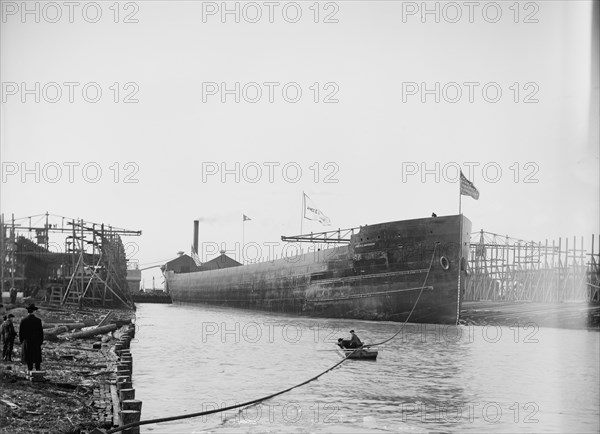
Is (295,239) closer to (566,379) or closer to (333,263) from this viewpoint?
(333,263)

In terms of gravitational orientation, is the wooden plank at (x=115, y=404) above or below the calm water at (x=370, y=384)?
above

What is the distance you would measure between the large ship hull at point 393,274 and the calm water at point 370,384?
138 inches

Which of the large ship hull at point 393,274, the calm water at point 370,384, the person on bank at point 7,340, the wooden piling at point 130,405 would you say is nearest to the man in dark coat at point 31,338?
the person on bank at point 7,340

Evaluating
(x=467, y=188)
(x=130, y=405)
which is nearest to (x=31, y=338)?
(x=130, y=405)

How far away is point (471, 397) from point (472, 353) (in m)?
9.91

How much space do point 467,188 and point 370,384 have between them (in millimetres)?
16788

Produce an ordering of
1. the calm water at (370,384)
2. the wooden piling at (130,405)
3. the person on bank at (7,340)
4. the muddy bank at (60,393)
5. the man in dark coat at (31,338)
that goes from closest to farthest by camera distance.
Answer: the muddy bank at (60,393) < the wooden piling at (130,405) < the man in dark coat at (31,338) < the calm water at (370,384) < the person on bank at (7,340)

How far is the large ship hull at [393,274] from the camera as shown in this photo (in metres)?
32.5

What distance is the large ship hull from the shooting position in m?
32.5

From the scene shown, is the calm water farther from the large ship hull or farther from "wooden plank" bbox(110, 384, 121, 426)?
the large ship hull

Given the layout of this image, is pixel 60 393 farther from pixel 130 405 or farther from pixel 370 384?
pixel 370 384

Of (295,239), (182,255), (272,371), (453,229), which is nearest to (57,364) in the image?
(272,371)

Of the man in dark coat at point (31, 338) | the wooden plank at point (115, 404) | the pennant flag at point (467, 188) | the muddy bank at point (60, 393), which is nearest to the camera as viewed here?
the muddy bank at point (60, 393)

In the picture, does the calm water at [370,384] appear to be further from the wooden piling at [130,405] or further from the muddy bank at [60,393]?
the wooden piling at [130,405]
